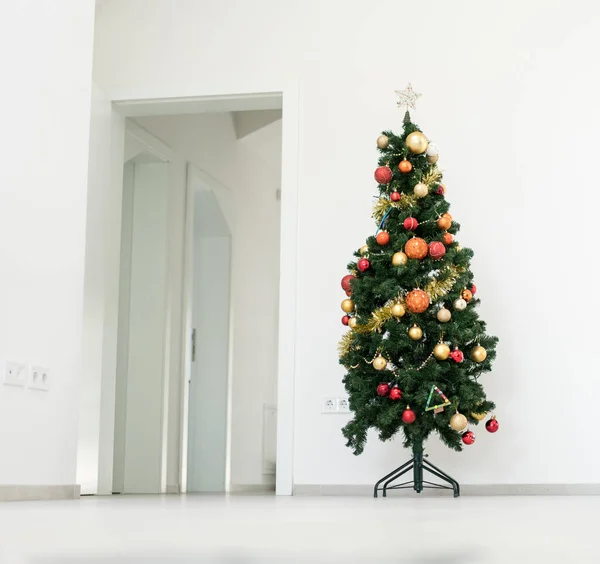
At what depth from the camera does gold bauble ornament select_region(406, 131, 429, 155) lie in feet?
13.6

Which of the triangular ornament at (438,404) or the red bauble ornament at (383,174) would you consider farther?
the red bauble ornament at (383,174)

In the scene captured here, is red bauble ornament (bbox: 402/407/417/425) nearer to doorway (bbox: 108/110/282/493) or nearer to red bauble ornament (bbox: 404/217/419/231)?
red bauble ornament (bbox: 404/217/419/231)

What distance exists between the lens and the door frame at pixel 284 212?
4590mm

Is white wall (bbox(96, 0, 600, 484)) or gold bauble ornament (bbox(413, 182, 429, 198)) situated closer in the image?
gold bauble ornament (bbox(413, 182, 429, 198))

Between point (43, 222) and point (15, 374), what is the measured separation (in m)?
0.62

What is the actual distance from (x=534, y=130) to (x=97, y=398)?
2.85 meters

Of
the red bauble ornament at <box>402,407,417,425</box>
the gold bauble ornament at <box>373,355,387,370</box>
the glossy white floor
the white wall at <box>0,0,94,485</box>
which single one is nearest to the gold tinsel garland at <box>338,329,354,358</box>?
the gold bauble ornament at <box>373,355,387,370</box>

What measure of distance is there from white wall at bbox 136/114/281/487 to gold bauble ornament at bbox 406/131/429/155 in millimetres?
2815

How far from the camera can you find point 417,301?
155 inches

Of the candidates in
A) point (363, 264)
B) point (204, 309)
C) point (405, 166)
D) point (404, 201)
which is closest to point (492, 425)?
point (363, 264)

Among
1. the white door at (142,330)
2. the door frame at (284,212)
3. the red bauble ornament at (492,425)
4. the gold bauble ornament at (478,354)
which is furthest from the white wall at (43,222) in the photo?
the white door at (142,330)

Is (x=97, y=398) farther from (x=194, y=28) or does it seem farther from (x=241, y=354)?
(x=241, y=354)

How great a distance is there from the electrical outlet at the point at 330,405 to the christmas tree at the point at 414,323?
1.53ft

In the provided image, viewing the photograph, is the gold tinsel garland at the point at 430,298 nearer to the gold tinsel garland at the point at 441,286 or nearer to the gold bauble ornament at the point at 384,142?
the gold tinsel garland at the point at 441,286
